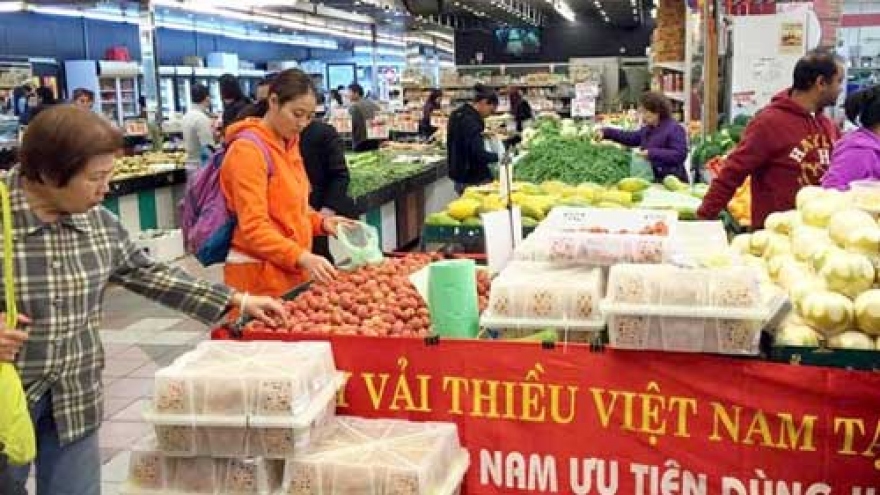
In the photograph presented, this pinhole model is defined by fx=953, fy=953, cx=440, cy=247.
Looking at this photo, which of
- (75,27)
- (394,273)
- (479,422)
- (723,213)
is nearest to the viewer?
(479,422)

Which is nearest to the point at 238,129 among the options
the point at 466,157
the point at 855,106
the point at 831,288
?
the point at 831,288

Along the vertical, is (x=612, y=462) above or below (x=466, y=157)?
below

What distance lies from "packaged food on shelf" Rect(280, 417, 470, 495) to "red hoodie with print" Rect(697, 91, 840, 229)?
2.66 meters

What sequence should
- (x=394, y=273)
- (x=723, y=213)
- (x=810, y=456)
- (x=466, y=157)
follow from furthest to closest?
(x=466, y=157) < (x=723, y=213) < (x=394, y=273) < (x=810, y=456)

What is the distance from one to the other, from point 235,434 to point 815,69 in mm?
3429

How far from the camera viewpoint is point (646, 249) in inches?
105

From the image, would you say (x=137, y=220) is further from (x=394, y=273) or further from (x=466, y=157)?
(x=394, y=273)

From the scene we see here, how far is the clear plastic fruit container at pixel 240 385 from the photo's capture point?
2160mm

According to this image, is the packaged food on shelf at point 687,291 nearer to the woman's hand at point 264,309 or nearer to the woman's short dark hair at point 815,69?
the woman's hand at point 264,309

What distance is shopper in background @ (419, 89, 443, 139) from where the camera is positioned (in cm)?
1539

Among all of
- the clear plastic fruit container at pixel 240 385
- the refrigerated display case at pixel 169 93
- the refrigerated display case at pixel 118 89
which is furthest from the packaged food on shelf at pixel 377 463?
the refrigerated display case at pixel 169 93

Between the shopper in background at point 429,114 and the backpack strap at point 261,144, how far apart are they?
11.6 metres

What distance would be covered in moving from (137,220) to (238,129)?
6.25 m

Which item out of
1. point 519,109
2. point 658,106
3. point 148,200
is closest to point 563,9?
point 519,109
